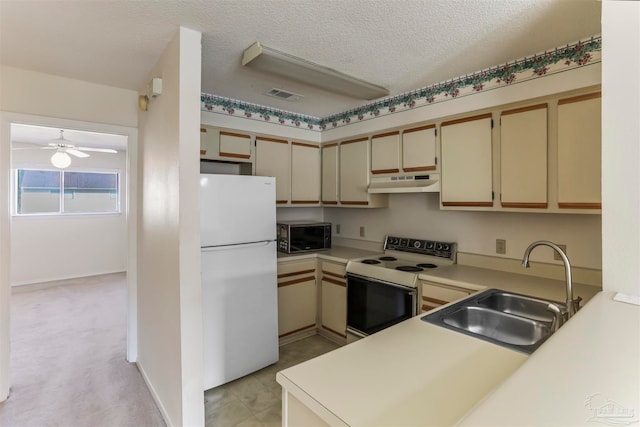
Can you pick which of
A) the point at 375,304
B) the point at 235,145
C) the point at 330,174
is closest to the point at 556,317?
the point at 375,304

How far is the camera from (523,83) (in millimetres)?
2160

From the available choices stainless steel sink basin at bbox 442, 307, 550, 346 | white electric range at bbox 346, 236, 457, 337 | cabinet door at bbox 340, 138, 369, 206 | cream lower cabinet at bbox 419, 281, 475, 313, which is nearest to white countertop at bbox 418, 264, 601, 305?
cream lower cabinet at bbox 419, 281, 475, 313

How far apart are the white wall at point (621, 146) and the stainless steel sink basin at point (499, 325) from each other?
0.36m

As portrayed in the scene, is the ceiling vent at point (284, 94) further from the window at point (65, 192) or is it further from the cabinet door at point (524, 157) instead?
the window at point (65, 192)

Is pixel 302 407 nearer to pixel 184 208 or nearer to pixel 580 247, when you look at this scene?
pixel 184 208

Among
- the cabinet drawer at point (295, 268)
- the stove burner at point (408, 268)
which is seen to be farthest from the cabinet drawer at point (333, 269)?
the stove burner at point (408, 268)

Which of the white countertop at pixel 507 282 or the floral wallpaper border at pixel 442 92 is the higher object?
the floral wallpaper border at pixel 442 92

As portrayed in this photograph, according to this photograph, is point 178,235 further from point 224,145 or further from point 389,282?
point 389,282

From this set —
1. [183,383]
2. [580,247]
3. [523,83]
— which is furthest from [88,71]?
[580,247]

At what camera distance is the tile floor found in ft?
6.75

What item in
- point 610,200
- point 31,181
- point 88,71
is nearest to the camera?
point 610,200

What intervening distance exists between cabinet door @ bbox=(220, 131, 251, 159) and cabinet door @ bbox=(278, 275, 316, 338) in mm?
1313

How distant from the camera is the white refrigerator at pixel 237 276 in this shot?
7.64ft

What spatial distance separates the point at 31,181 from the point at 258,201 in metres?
5.30
